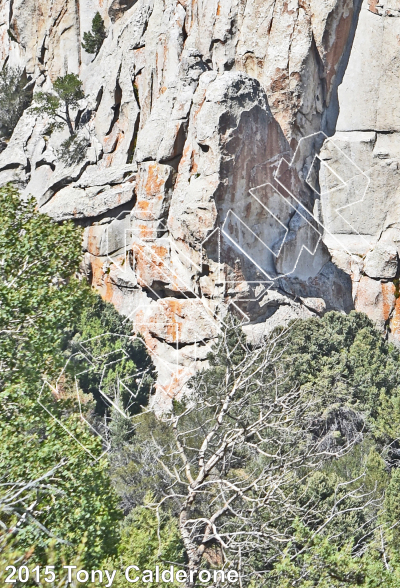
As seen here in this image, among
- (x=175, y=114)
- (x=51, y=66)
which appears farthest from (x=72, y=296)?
(x=51, y=66)

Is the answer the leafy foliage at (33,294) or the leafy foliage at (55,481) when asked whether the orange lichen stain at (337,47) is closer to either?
the leafy foliage at (33,294)

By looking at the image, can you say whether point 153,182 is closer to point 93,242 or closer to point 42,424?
point 93,242

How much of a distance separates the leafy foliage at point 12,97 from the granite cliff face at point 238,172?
324 inches

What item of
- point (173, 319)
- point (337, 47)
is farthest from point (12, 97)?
point (173, 319)

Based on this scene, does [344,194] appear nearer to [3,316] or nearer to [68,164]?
[68,164]

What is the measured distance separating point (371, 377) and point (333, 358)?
3.82 feet

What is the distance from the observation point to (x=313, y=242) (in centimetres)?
2628

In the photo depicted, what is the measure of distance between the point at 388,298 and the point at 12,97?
72.1ft

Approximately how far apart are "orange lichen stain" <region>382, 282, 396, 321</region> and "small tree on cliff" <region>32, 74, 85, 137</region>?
1406 centimetres

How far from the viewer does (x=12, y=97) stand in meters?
38.8

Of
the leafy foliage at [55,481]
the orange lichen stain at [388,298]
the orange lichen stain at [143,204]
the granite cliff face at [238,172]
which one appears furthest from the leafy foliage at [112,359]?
the leafy foliage at [55,481]

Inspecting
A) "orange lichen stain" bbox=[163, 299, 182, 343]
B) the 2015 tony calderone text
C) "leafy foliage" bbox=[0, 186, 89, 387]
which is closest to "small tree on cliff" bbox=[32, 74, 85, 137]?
"orange lichen stain" bbox=[163, 299, 182, 343]

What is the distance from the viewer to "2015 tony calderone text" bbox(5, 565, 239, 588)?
6.81m

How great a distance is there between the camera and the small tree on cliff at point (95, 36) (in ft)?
116
